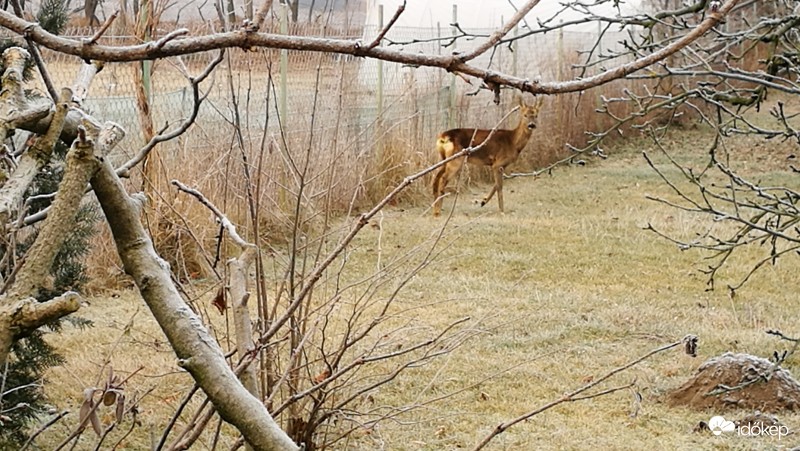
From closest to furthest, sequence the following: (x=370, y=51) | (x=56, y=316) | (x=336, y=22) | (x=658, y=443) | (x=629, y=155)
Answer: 1. (x=56, y=316)
2. (x=370, y=51)
3. (x=658, y=443)
4. (x=336, y=22)
5. (x=629, y=155)

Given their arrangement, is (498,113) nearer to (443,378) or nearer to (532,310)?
(532,310)

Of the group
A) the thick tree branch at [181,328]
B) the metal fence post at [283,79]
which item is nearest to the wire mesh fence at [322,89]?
the metal fence post at [283,79]

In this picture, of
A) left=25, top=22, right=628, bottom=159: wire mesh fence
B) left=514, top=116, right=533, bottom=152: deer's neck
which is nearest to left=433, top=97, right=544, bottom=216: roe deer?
left=514, top=116, right=533, bottom=152: deer's neck

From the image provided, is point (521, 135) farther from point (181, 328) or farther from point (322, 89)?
point (181, 328)

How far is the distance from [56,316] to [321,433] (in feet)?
11.7

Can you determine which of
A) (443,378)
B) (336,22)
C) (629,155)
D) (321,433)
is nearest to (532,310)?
(443,378)

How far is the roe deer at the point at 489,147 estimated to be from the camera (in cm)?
1200

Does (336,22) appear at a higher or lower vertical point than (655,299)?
higher

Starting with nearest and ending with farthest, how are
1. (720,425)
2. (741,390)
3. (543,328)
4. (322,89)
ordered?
(720,425) → (741,390) → (543,328) → (322,89)

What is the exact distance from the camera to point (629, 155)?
53.7ft

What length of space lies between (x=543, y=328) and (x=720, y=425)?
1.97m

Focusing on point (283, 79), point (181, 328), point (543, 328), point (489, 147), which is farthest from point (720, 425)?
point (489, 147)

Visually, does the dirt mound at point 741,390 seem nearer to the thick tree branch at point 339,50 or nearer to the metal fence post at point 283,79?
the thick tree branch at point 339,50

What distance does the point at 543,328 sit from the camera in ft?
23.0
